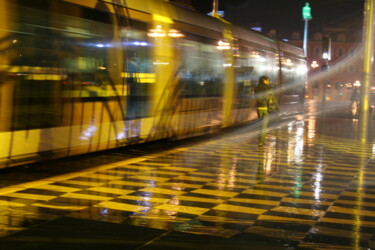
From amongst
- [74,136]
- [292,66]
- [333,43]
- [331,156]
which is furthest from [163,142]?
[333,43]

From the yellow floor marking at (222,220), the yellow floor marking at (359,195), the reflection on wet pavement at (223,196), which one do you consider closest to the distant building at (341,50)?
the reflection on wet pavement at (223,196)

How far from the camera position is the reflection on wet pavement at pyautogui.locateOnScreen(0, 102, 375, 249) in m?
6.76

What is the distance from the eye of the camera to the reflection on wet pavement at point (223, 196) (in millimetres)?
6758

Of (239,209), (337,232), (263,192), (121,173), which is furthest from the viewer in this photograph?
(121,173)

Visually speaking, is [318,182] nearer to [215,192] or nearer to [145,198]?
[215,192]

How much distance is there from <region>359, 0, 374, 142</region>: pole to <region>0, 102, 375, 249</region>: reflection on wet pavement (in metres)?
3.51

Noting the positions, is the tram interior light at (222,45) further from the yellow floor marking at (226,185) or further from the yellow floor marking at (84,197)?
the yellow floor marking at (84,197)

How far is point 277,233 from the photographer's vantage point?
657 cm

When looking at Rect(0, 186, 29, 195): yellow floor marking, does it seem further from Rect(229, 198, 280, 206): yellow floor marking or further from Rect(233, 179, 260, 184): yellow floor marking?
Rect(233, 179, 260, 184): yellow floor marking

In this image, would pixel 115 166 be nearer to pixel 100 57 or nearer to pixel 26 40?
pixel 100 57

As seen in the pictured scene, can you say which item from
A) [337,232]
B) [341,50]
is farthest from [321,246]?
[341,50]

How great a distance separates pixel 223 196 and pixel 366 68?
10.8 metres

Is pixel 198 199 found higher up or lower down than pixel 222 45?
lower down

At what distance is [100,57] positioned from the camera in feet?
36.3
